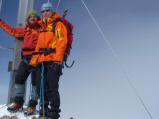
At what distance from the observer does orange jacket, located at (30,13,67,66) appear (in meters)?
11.2

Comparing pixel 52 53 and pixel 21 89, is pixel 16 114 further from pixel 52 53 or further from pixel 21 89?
pixel 52 53

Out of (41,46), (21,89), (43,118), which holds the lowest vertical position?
(43,118)

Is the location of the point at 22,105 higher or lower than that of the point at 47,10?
lower

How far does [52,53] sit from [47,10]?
3.91 ft

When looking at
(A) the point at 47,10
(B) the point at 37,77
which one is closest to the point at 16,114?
(B) the point at 37,77

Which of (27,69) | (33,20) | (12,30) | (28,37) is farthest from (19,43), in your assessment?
(27,69)

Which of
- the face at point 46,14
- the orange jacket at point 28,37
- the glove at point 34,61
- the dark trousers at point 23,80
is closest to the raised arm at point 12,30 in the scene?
the orange jacket at point 28,37

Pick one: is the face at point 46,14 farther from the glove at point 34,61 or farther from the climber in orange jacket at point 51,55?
the glove at point 34,61

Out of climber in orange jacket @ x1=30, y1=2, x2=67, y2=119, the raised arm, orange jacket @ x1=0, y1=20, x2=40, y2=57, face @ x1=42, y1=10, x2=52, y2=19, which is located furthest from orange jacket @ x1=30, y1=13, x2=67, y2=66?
the raised arm

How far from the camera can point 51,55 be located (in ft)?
37.2

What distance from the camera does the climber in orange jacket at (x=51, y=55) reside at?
11188 mm

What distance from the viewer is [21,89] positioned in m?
12.1

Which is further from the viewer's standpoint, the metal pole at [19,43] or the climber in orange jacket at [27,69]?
the metal pole at [19,43]

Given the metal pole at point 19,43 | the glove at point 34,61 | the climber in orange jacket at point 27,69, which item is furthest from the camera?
the metal pole at point 19,43
